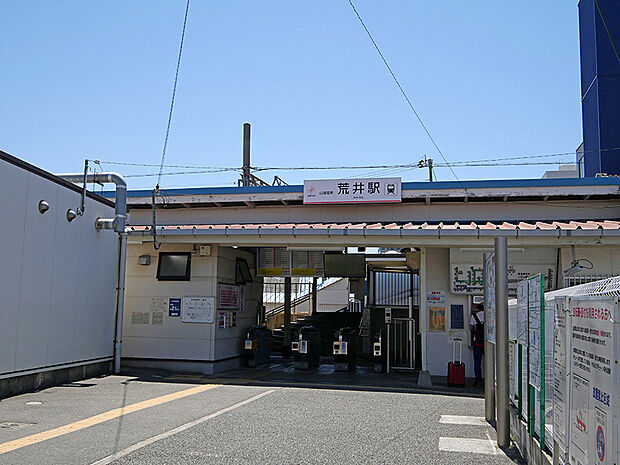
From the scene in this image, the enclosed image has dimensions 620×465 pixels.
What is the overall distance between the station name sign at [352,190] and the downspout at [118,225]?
4710 mm

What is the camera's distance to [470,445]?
7172 millimetres

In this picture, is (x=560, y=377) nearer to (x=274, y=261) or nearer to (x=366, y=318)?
(x=274, y=261)

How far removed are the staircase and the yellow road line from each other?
391 inches

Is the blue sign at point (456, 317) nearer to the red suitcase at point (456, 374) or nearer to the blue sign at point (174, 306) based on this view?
the red suitcase at point (456, 374)

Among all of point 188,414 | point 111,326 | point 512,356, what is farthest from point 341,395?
point 111,326

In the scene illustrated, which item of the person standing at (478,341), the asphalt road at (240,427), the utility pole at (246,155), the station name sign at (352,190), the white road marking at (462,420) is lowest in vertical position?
the white road marking at (462,420)

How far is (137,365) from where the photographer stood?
574 inches

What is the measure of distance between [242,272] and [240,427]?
861 centimetres

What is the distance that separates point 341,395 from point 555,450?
6.04 meters

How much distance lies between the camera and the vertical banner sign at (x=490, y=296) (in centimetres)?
780

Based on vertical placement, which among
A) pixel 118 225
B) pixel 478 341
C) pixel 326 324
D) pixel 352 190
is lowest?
pixel 478 341

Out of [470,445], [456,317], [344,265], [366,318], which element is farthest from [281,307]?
[470,445]

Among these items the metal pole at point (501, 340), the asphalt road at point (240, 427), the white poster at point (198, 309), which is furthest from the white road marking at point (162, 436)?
the white poster at point (198, 309)

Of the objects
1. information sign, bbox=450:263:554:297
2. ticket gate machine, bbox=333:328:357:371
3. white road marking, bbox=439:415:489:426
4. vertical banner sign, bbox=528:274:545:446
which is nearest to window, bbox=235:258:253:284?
ticket gate machine, bbox=333:328:357:371
